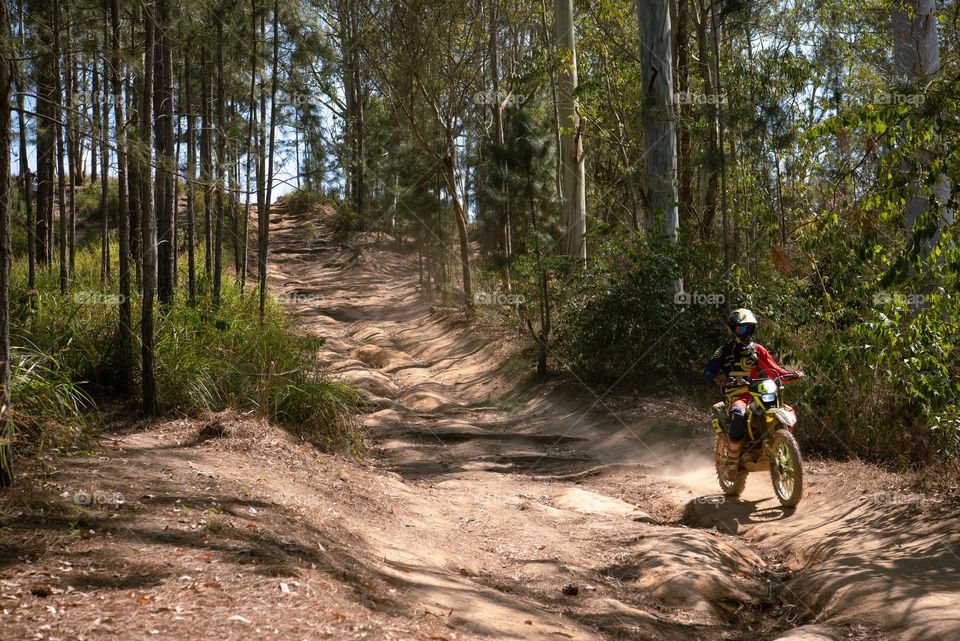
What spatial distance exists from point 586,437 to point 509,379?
454 centimetres

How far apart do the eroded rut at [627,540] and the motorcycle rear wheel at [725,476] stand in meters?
0.19

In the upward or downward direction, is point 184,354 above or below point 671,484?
above

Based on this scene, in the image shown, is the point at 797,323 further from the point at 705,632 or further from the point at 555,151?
the point at 555,151

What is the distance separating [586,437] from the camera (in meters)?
11.9

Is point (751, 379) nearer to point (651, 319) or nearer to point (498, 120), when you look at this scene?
point (651, 319)

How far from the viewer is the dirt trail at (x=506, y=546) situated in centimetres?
411

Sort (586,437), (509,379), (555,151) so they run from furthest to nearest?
(555,151) → (509,379) → (586,437)

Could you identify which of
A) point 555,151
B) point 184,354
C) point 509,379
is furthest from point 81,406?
point 555,151
